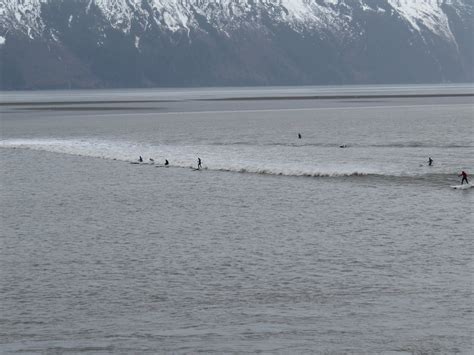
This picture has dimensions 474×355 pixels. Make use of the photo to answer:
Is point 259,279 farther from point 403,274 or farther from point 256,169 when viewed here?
point 256,169

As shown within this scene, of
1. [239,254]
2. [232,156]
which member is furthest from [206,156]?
[239,254]

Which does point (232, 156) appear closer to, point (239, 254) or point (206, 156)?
point (206, 156)

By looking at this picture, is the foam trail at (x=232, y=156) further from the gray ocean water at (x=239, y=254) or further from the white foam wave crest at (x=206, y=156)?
the gray ocean water at (x=239, y=254)

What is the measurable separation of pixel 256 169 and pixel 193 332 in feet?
151

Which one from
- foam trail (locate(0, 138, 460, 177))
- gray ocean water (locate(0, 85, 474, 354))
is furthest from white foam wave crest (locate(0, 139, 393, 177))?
gray ocean water (locate(0, 85, 474, 354))

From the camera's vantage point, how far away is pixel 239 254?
44125 mm

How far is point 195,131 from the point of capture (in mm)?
128375

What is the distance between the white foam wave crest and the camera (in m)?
76.9

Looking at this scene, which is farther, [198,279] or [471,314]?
[198,279]

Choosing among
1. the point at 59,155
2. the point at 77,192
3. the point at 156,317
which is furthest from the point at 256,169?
the point at 156,317

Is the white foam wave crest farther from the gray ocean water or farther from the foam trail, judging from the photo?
the gray ocean water

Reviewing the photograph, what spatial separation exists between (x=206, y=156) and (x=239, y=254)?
46532 millimetres

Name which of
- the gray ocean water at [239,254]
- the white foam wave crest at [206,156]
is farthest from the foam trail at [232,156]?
the gray ocean water at [239,254]

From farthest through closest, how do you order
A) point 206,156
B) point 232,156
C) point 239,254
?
point 206,156
point 232,156
point 239,254
